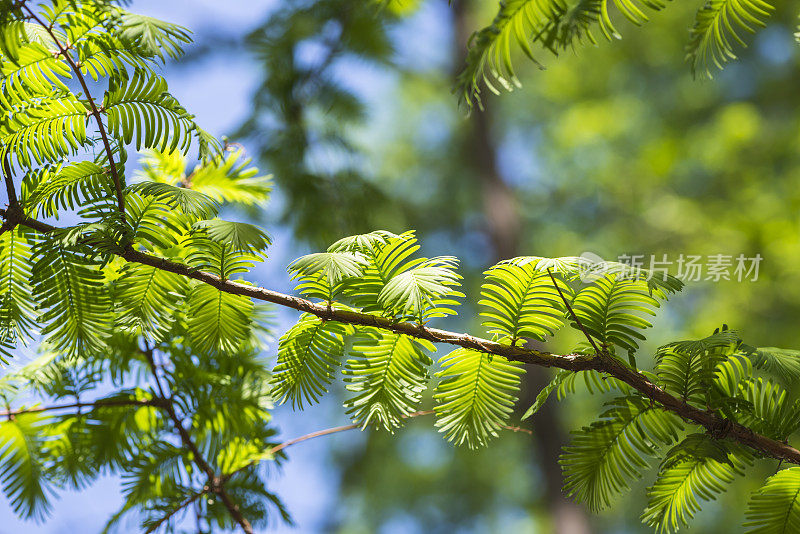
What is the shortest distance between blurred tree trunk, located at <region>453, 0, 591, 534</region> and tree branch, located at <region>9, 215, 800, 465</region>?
1.54 m

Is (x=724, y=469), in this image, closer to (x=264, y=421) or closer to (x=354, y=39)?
(x=264, y=421)

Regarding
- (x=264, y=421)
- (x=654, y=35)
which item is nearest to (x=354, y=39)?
(x=264, y=421)

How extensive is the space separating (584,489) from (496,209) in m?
2.27

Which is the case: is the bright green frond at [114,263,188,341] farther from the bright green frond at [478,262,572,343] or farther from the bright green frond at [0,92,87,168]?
the bright green frond at [478,262,572,343]

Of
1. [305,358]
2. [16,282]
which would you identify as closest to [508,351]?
[305,358]

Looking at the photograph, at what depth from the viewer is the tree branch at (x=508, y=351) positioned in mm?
465

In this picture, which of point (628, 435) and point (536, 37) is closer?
point (536, 37)

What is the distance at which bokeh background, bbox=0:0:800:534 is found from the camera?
299cm

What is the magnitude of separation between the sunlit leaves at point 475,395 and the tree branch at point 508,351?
3 centimetres

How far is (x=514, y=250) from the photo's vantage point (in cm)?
265

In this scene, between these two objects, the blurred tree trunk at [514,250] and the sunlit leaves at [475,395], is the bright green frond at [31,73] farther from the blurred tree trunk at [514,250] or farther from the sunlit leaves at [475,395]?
the blurred tree trunk at [514,250]

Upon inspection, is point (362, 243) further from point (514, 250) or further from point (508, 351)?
point (514, 250)

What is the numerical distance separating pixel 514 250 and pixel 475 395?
2185 millimetres

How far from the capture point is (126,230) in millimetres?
480
